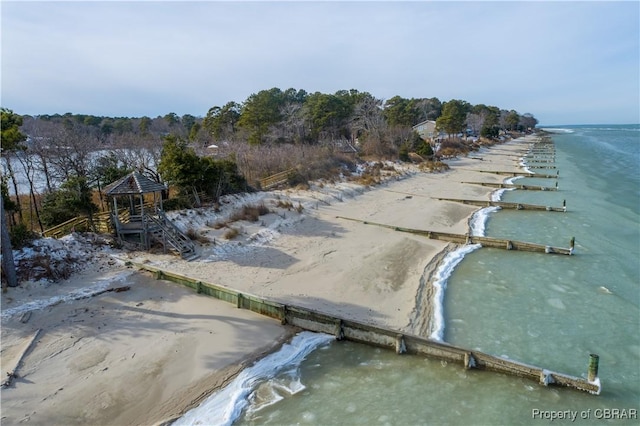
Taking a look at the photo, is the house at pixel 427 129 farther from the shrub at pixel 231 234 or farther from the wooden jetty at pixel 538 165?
the shrub at pixel 231 234

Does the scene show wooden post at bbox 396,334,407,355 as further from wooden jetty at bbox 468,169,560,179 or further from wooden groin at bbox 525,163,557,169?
wooden groin at bbox 525,163,557,169

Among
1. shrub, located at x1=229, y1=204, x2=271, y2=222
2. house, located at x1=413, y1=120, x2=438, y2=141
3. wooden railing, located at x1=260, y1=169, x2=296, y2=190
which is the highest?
house, located at x1=413, y1=120, x2=438, y2=141

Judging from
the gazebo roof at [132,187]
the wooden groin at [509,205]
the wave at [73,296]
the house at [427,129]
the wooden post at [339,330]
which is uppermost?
the house at [427,129]

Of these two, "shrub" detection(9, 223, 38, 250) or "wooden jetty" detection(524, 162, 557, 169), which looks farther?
"wooden jetty" detection(524, 162, 557, 169)

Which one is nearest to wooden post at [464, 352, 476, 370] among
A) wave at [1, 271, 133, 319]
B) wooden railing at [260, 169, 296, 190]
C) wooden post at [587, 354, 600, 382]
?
wooden post at [587, 354, 600, 382]

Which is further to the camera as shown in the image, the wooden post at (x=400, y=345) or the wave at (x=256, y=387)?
the wooden post at (x=400, y=345)

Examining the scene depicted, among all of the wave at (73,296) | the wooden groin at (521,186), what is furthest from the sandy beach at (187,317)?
the wooden groin at (521,186)

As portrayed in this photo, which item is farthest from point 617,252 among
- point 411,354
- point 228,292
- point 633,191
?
point 633,191

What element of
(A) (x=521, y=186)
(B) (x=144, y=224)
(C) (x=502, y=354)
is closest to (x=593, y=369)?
(C) (x=502, y=354)
